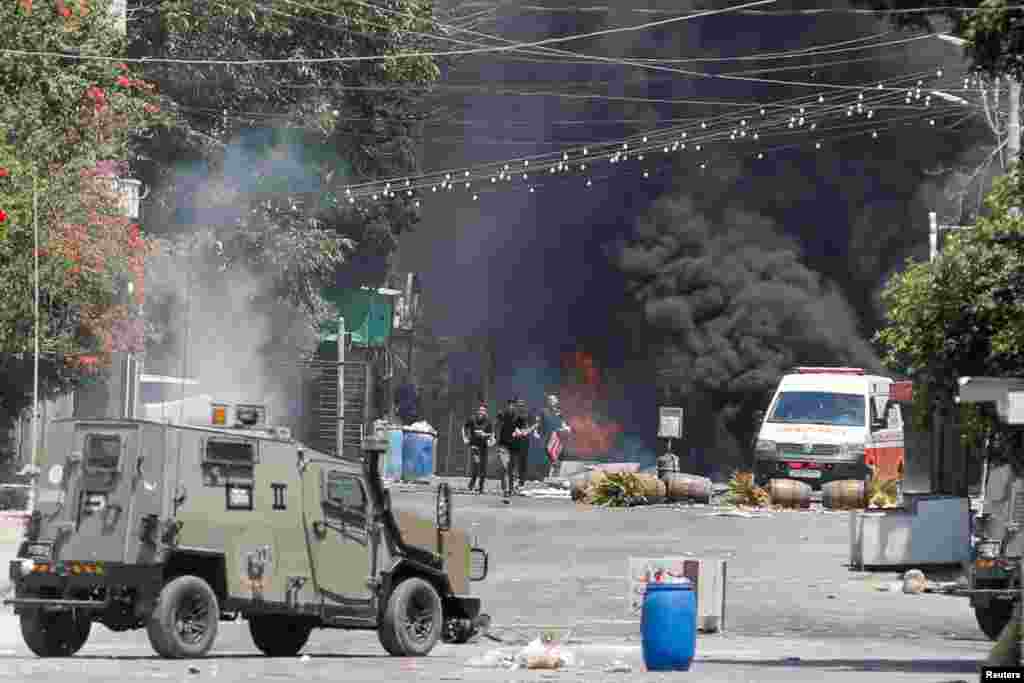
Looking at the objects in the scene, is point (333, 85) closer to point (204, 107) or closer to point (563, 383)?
point (204, 107)

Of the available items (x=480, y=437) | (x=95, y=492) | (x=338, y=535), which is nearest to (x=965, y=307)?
(x=338, y=535)

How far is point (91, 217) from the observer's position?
34.1m

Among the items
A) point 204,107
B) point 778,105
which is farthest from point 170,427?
point 778,105

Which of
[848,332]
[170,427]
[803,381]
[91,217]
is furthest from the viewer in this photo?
[848,332]

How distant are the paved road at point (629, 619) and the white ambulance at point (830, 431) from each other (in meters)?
5.29

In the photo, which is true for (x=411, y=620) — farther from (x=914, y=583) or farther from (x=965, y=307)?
(x=965, y=307)

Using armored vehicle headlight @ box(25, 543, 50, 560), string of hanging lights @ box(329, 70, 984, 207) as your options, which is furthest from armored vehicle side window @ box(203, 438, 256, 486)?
string of hanging lights @ box(329, 70, 984, 207)

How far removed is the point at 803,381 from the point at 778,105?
1218 cm

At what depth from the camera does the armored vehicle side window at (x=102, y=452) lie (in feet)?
60.0

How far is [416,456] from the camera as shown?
46.7 metres

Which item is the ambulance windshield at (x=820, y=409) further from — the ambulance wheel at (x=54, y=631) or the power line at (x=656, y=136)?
the ambulance wheel at (x=54, y=631)

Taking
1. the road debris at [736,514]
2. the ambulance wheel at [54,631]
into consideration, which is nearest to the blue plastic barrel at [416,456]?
the road debris at [736,514]

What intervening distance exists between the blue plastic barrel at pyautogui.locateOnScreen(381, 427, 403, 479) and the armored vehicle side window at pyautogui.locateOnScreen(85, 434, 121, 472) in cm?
2842

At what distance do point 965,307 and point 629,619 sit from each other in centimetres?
631
